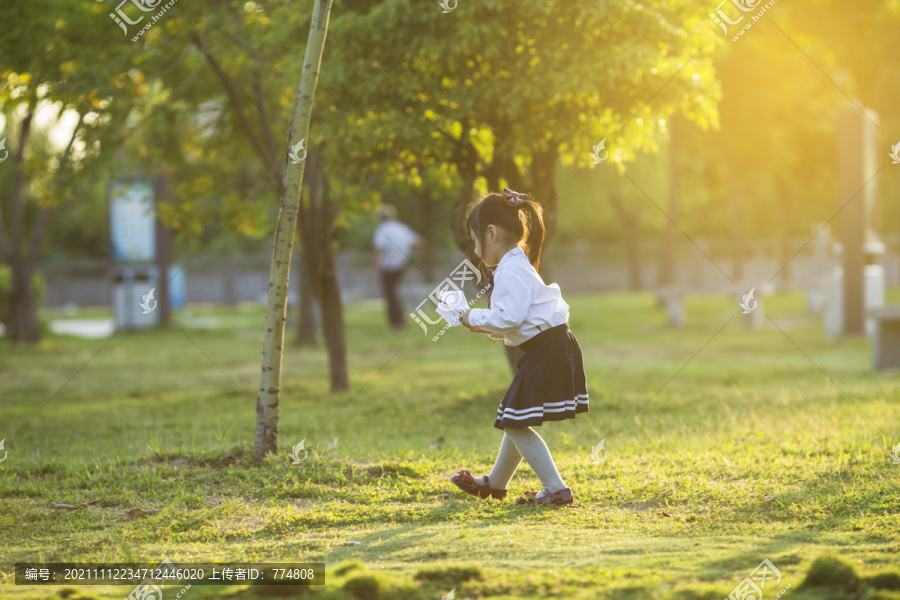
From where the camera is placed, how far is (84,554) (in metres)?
3.88

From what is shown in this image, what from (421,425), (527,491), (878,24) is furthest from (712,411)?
(878,24)

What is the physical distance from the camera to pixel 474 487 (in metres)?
4.74

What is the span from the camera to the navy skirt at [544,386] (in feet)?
14.5

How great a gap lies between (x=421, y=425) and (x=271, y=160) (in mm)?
3198

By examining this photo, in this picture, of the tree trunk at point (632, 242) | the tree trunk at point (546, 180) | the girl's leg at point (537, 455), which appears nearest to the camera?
the girl's leg at point (537, 455)

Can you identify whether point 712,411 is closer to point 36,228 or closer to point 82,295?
point 36,228

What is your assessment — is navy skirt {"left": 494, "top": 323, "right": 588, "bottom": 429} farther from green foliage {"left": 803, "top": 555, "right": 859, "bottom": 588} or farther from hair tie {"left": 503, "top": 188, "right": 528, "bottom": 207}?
green foliage {"left": 803, "top": 555, "right": 859, "bottom": 588}

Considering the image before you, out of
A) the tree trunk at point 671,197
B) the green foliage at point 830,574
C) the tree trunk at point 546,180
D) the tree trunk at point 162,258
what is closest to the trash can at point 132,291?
the tree trunk at point 162,258

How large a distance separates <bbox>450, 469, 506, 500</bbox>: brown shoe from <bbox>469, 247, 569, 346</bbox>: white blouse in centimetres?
73

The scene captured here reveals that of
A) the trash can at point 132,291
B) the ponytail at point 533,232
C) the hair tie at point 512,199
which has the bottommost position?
the trash can at point 132,291

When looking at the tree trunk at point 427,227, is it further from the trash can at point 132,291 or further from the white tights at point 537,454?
the white tights at point 537,454

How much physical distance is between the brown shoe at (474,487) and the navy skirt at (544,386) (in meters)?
0.40
